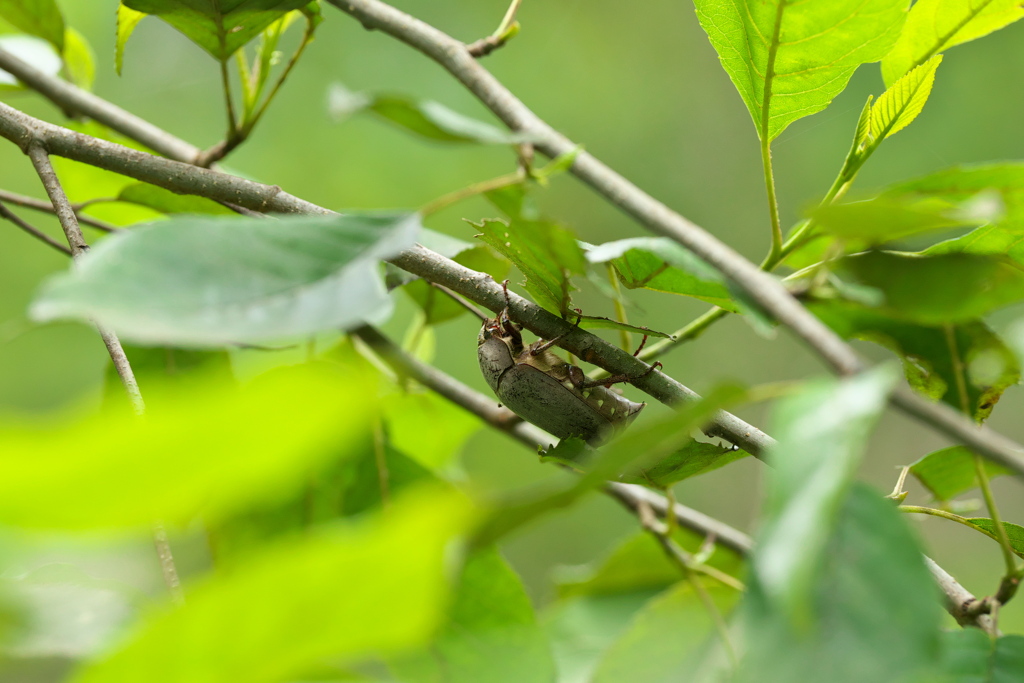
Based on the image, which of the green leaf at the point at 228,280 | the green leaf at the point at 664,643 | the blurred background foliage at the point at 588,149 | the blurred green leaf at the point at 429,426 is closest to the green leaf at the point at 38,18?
the blurred green leaf at the point at 429,426

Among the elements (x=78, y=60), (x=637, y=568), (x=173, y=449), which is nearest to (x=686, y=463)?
(x=173, y=449)

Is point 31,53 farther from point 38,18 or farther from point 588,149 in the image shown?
point 588,149

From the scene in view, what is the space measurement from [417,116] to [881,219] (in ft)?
0.87

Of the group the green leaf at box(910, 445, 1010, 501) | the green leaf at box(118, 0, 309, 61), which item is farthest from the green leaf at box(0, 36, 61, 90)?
the green leaf at box(910, 445, 1010, 501)

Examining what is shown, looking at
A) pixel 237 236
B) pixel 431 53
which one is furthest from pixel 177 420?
pixel 431 53

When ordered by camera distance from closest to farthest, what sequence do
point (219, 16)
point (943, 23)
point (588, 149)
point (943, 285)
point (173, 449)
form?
1. point (173, 449)
2. point (943, 285)
3. point (943, 23)
4. point (219, 16)
5. point (588, 149)

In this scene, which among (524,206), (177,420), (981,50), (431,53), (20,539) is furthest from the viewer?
(981,50)

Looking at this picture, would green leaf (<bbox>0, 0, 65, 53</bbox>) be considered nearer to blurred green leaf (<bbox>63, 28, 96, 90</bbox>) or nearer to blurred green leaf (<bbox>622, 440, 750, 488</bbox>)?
blurred green leaf (<bbox>63, 28, 96, 90</bbox>)

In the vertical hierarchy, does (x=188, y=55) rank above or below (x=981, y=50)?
below

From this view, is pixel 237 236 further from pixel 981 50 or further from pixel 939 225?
pixel 981 50

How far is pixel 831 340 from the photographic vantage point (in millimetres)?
383

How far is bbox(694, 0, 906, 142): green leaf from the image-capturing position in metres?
0.60

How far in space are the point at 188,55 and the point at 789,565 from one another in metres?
4.12

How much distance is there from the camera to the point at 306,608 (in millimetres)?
250
